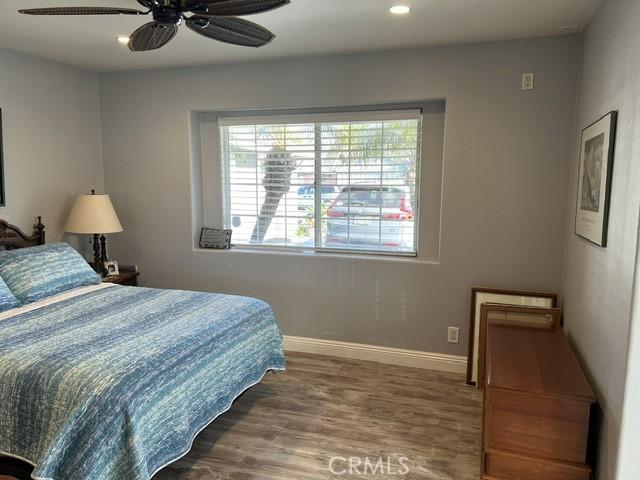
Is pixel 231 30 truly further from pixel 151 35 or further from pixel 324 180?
pixel 324 180

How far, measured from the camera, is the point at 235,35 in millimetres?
2268

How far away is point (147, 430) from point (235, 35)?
189 cm

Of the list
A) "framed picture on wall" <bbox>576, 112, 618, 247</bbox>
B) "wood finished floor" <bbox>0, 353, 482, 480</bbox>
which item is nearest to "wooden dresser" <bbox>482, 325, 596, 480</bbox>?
"wood finished floor" <bbox>0, 353, 482, 480</bbox>

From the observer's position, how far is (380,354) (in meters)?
3.73

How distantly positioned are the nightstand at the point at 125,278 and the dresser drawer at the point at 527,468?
10.2ft

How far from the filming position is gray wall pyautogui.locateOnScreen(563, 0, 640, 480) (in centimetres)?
172

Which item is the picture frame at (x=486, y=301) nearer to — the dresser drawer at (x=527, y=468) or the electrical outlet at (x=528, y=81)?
the dresser drawer at (x=527, y=468)

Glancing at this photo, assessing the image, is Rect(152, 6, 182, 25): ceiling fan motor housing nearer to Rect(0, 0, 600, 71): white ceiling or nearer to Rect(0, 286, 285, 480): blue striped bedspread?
Rect(0, 0, 600, 71): white ceiling

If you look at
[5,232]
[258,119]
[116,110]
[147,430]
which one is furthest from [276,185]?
[147,430]

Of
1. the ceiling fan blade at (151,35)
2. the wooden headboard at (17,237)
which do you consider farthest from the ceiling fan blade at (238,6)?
the wooden headboard at (17,237)

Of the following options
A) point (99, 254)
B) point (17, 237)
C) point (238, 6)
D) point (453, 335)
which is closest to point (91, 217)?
point (99, 254)

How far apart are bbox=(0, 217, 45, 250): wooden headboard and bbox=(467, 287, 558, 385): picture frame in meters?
3.44

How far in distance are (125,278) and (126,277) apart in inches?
0.7

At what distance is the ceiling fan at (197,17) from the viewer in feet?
6.22
